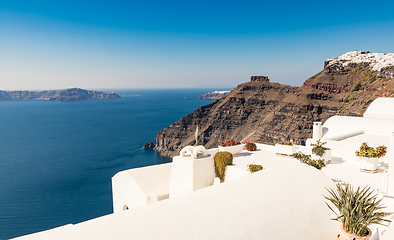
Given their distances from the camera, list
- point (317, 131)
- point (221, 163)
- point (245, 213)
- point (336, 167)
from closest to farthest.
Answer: point (245, 213) → point (221, 163) → point (336, 167) → point (317, 131)

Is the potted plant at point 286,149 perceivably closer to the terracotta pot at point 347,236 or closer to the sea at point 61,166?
the terracotta pot at point 347,236

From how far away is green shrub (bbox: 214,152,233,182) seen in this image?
1716 centimetres

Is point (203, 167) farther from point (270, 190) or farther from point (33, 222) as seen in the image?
point (33, 222)

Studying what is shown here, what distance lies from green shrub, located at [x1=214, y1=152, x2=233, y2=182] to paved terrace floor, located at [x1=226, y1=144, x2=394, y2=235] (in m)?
0.59

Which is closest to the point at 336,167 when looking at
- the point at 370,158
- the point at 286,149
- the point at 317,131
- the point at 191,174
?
the point at 370,158

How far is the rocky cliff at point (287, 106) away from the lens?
112 m

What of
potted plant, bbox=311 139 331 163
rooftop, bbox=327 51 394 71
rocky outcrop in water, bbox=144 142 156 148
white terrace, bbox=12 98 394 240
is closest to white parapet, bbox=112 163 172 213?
white terrace, bbox=12 98 394 240

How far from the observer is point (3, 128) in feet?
516

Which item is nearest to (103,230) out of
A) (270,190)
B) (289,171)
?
(270,190)

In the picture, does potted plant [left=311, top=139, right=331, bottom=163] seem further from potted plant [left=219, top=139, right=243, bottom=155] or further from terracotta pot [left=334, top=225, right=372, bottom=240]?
terracotta pot [left=334, top=225, right=372, bottom=240]

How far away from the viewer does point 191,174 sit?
54.0 feet

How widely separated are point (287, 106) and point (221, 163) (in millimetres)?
127132

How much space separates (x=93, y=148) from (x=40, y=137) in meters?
39.3

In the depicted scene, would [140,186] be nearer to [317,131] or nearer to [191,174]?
[191,174]
